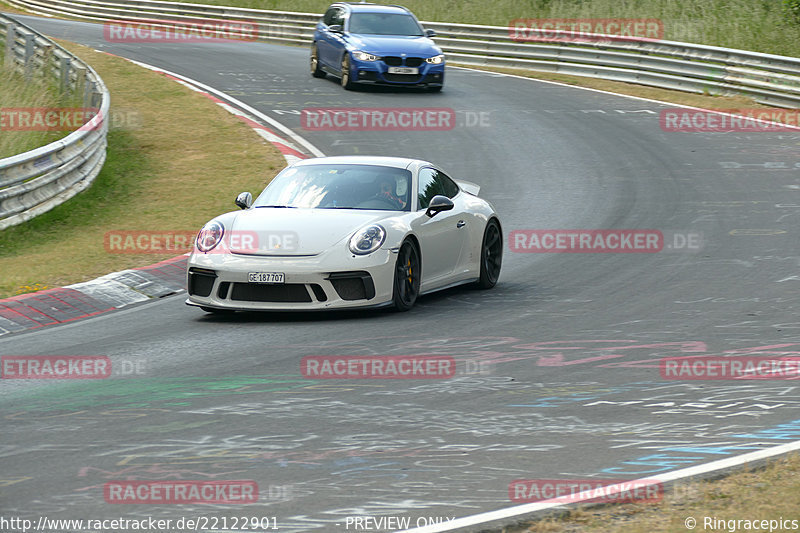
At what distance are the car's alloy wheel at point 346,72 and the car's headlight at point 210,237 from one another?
1624 centimetres

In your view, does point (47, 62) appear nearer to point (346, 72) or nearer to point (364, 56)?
point (346, 72)

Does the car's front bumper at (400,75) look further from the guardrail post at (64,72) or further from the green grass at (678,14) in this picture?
the green grass at (678,14)

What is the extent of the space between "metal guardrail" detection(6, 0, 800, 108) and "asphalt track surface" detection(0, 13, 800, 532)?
8476mm

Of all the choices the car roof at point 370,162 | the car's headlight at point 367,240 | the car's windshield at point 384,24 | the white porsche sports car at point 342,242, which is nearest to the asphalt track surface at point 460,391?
the white porsche sports car at point 342,242

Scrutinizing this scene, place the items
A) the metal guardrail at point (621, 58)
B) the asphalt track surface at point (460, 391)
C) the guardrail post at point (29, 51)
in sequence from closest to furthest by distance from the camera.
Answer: the asphalt track surface at point (460, 391)
the guardrail post at point (29, 51)
the metal guardrail at point (621, 58)

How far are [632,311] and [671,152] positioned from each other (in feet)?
35.5

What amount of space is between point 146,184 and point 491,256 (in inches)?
293

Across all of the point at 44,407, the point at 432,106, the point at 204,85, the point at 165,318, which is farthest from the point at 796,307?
the point at 204,85

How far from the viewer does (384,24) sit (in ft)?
91.0

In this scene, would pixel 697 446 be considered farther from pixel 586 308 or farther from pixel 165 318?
pixel 165 318

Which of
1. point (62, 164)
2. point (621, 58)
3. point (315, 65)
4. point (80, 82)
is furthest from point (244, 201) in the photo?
point (621, 58)

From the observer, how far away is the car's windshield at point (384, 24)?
27.5 metres

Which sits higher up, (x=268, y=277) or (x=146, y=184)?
(x=268, y=277)

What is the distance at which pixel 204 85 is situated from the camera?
1089 inches
